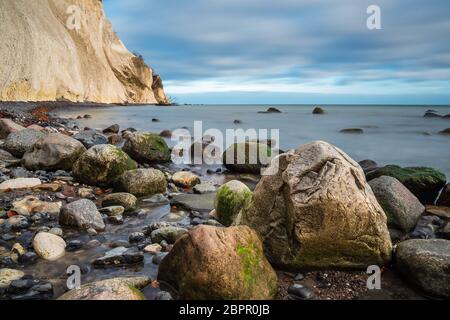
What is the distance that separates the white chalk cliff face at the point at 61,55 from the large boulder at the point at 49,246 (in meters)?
28.0

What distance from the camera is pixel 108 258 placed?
3926 millimetres

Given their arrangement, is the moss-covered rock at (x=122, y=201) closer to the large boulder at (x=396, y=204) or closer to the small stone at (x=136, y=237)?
the small stone at (x=136, y=237)

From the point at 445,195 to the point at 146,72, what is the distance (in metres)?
68.7

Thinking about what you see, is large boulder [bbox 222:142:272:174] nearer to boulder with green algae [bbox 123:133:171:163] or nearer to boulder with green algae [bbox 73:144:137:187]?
boulder with green algae [bbox 123:133:171:163]

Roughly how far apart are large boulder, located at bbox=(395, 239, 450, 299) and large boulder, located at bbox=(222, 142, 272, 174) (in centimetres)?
573

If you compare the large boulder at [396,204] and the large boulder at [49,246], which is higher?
the large boulder at [396,204]

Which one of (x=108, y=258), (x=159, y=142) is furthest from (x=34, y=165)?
(x=108, y=258)

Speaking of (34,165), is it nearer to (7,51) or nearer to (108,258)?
(108,258)

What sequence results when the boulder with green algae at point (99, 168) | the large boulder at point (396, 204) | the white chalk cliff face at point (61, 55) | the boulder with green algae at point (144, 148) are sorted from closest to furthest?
the large boulder at point (396, 204) < the boulder with green algae at point (99, 168) < the boulder with green algae at point (144, 148) < the white chalk cliff face at point (61, 55)

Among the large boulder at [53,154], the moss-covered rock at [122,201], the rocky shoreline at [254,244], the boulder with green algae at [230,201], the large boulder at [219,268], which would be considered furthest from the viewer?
the large boulder at [53,154]

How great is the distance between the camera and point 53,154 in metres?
7.68

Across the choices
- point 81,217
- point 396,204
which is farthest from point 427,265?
point 81,217

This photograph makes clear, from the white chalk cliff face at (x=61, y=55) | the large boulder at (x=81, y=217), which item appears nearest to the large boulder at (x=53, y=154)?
the large boulder at (x=81, y=217)

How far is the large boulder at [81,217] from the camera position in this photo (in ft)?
15.9
